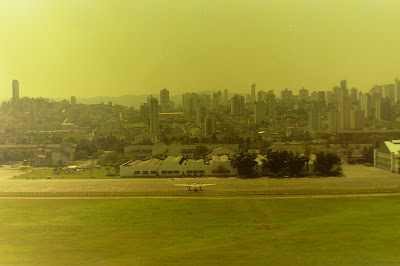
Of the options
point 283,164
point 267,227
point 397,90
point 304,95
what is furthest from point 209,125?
point 267,227

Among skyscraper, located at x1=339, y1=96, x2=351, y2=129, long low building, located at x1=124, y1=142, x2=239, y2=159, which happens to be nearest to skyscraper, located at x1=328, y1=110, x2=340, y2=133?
skyscraper, located at x1=339, y1=96, x2=351, y2=129

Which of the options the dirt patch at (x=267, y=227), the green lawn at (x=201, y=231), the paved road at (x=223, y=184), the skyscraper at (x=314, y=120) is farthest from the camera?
the skyscraper at (x=314, y=120)

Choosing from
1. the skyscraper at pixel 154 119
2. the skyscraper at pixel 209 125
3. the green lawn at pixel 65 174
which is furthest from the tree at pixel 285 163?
the green lawn at pixel 65 174

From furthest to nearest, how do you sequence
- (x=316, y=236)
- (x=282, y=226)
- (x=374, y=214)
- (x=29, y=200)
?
(x=29, y=200) < (x=374, y=214) < (x=282, y=226) < (x=316, y=236)

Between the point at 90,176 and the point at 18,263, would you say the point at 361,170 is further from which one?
the point at 18,263

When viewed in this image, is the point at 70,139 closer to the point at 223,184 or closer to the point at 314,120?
the point at 223,184

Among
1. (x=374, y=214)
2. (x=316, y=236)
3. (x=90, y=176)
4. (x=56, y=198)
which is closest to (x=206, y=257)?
(x=316, y=236)

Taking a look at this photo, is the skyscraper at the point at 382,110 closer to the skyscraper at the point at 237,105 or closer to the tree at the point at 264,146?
the tree at the point at 264,146
